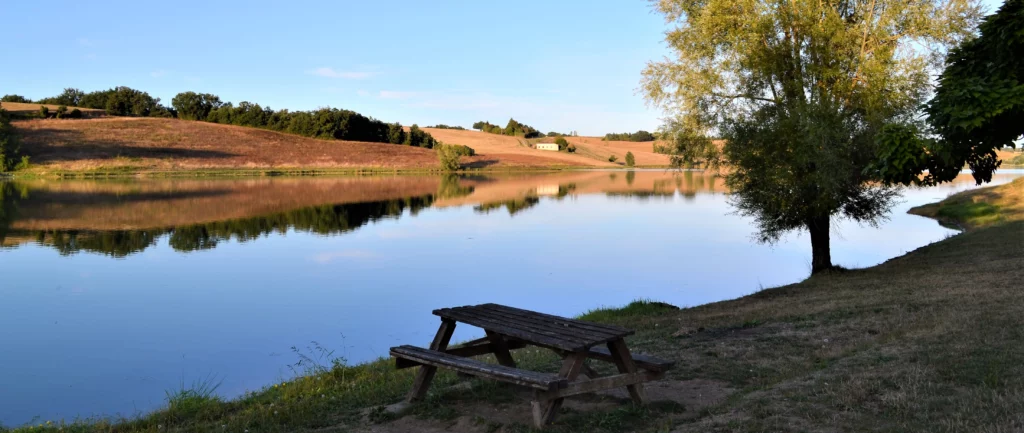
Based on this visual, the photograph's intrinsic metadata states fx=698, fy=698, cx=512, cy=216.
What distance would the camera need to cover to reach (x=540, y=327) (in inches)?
259

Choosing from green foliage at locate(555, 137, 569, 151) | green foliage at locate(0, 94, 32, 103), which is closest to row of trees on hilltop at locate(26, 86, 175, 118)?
green foliage at locate(0, 94, 32, 103)

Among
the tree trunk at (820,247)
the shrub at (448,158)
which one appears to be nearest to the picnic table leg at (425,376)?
the tree trunk at (820,247)

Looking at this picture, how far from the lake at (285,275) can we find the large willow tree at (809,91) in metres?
2.53

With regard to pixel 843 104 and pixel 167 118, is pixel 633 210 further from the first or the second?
pixel 167 118

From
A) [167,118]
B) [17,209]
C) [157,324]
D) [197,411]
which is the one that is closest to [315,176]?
[167,118]

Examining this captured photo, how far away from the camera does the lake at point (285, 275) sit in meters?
10.8

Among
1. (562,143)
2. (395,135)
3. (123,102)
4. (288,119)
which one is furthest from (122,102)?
(562,143)

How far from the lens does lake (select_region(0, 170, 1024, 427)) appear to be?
1075cm

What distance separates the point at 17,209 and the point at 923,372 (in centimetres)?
4210

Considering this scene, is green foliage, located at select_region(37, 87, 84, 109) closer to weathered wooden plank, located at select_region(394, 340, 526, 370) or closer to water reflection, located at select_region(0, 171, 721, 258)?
water reflection, located at select_region(0, 171, 721, 258)

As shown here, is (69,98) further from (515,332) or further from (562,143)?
(515,332)

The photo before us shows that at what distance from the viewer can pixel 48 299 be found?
15.2 metres

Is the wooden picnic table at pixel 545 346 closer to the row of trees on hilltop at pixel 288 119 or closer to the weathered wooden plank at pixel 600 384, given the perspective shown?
the weathered wooden plank at pixel 600 384

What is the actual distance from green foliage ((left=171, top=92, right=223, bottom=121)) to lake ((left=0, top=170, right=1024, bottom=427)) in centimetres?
7304
